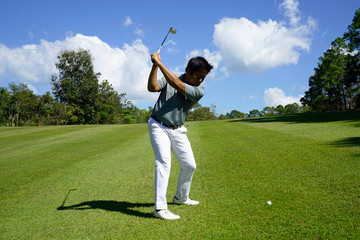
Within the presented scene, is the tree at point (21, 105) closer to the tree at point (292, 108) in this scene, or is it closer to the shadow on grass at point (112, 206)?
the shadow on grass at point (112, 206)

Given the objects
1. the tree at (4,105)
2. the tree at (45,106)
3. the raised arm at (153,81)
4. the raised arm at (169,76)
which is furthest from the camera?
the tree at (4,105)

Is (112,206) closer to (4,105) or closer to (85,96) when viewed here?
(85,96)

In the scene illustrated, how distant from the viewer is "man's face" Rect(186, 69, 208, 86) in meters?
4.06

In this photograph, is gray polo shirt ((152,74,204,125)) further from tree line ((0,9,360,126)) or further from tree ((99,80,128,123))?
tree ((99,80,128,123))

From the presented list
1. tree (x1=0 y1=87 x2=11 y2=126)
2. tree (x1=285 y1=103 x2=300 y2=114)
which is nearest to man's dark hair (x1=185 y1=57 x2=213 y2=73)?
tree (x1=0 y1=87 x2=11 y2=126)

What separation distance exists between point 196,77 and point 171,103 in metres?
0.60

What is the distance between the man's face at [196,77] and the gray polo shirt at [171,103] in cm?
16

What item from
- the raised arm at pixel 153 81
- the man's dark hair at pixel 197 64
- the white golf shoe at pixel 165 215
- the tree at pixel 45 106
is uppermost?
the tree at pixel 45 106

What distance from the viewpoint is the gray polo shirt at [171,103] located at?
156 inches

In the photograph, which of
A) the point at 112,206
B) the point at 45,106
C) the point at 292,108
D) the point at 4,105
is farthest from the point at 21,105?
the point at 292,108

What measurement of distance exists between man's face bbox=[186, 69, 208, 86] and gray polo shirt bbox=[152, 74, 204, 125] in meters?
0.16

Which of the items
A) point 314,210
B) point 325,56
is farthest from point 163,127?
point 325,56

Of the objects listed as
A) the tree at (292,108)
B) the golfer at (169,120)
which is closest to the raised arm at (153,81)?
the golfer at (169,120)

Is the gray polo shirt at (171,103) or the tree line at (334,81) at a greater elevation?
the tree line at (334,81)
